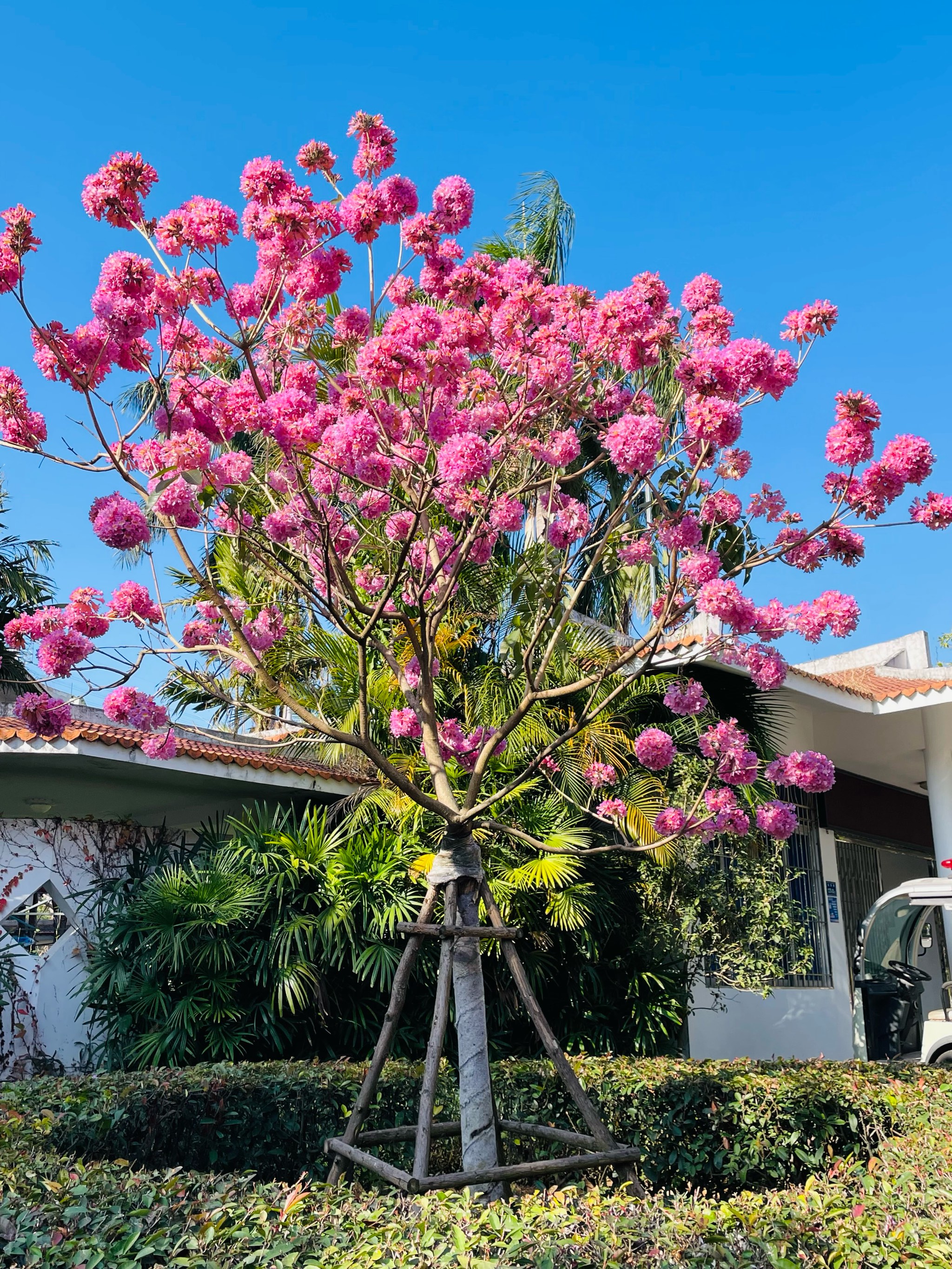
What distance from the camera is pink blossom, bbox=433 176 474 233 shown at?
4.61 meters

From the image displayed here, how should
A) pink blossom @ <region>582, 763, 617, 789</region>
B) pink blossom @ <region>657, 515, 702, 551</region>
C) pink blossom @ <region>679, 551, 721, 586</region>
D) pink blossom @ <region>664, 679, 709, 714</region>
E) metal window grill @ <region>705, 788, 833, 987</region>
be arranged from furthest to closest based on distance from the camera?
metal window grill @ <region>705, 788, 833, 987</region> < pink blossom @ <region>582, 763, 617, 789</region> < pink blossom @ <region>664, 679, 709, 714</region> < pink blossom @ <region>657, 515, 702, 551</region> < pink blossom @ <region>679, 551, 721, 586</region>

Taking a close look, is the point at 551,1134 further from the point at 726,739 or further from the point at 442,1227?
the point at 726,739

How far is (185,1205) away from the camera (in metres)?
3.05

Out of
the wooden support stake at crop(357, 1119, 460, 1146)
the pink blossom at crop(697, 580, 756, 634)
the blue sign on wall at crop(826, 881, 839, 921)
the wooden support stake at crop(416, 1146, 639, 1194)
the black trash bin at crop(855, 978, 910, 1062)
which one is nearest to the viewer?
the wooden support stake at crop(416, 1146, 639, 1194)

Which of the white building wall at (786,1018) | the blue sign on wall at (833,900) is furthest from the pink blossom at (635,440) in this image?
the blue sign on wall at (833,900)

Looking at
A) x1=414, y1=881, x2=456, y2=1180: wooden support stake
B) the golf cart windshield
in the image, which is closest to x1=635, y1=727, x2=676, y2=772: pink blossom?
x1=414, y1=881, x2=456, y2=1180: wooden support stake

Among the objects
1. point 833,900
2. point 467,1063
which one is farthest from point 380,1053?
point 833,900

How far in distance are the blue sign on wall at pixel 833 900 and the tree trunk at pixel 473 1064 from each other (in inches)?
356

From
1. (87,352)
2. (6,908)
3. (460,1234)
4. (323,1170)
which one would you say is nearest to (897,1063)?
(323,1170)

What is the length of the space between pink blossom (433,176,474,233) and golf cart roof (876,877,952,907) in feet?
21.7

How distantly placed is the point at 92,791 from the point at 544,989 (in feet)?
13.8

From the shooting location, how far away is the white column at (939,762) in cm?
1127

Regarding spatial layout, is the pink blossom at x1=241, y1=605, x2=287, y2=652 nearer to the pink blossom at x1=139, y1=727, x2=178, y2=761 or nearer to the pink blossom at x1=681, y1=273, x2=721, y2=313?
the pink blossom at x1=139, y1=727, x2=178, y2=761

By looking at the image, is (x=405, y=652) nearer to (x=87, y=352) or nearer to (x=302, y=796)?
(x=302, y=796)
